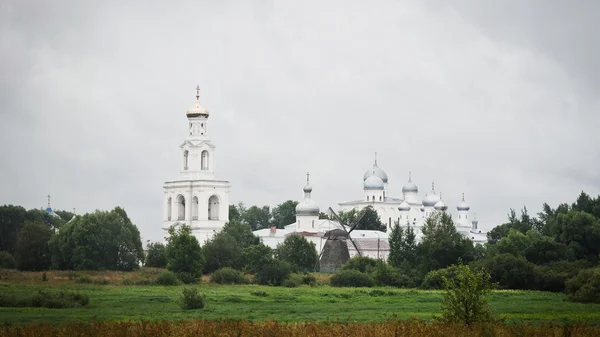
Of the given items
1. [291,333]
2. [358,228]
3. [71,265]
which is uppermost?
[358,228]

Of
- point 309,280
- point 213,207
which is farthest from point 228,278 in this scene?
point 213,207

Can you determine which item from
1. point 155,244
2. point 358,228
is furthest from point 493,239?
point 155,244

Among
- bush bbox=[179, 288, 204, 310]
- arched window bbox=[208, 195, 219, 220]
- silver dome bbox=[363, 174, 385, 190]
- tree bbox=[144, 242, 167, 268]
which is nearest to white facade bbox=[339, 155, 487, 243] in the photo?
silver dome bbox=[363, 174, 385, 190]

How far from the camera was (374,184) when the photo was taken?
161 metres

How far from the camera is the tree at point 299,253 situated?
324ft

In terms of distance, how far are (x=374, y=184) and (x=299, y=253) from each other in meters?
62.1

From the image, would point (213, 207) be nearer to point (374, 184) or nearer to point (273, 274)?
A: point (273, 274)

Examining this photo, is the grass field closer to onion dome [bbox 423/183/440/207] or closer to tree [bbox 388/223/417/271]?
tree [bbox 388/223/417/271]

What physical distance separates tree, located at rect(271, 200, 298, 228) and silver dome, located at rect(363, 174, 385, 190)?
9.01m

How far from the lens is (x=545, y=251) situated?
256 feet

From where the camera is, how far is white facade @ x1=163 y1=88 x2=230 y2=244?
115m

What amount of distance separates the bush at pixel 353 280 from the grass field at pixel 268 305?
8.39 metres

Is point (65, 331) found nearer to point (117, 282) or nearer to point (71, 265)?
point (117, 282)

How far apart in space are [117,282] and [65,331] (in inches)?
1163
